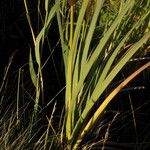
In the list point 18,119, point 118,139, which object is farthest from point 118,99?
point 18,119

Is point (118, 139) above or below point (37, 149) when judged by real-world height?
below

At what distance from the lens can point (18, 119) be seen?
146cm

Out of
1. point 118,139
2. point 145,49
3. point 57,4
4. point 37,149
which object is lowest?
point 118,139

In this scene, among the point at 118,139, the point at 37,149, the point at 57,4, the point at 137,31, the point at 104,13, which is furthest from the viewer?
the point at 104,13

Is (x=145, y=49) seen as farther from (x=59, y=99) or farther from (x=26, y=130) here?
(x=26, y=130)

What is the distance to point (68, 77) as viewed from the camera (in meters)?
1.31

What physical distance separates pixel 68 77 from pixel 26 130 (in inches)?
9.9

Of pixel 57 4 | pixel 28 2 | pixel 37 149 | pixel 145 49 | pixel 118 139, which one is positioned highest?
pixel 57 4

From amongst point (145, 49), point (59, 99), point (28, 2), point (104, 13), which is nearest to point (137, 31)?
point (145, 49)

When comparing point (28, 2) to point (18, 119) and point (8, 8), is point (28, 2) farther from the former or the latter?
point (18, 119)

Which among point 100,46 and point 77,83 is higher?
point 100,46

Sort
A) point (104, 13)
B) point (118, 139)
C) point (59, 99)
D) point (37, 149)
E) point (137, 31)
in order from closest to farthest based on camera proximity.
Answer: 1. point (37, 149)
2. point (118, 139)
3. point (59, 99)
4. point (137, 31)
5. point (104, 13)

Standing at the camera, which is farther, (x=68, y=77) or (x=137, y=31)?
(x=137, y=31)

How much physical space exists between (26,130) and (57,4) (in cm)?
45
